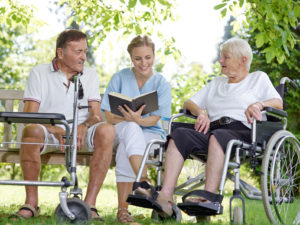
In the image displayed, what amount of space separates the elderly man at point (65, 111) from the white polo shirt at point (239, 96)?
0.78m

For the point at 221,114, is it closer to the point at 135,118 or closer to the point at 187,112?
the point at 187,112

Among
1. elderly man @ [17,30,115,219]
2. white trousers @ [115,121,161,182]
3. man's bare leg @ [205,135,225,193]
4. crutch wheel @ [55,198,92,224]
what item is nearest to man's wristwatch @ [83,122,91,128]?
elderly man @ [17,30,115,219]

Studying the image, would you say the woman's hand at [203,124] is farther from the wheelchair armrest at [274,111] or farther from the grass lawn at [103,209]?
the grass lawn at [103,209]

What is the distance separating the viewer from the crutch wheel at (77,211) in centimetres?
308

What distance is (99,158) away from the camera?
142 inches

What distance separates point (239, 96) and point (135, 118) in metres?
0.80

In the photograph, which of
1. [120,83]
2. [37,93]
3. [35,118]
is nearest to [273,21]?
[120,83]

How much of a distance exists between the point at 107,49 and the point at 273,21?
249 cm

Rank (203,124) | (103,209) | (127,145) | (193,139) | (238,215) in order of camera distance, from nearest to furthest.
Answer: (238,215) → (193,139) → (203,124) → (127,145) → (103,209)

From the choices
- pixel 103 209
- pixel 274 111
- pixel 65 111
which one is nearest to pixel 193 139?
pixel 274 111

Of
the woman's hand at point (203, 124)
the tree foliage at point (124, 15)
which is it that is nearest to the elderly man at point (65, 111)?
the woman's hand at point (203, 124)

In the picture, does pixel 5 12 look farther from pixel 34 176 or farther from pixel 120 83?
pixel 34 176

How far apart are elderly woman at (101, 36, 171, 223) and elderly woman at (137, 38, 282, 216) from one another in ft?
1.19

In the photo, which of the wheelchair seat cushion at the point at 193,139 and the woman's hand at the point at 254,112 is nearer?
the woman's hand at the point at 254,112
